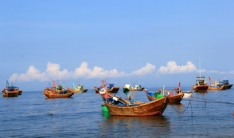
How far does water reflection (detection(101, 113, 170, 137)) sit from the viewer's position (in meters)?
25.1

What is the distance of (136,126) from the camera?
28172 mm

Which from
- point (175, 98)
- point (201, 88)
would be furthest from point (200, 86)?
point (175, 98)

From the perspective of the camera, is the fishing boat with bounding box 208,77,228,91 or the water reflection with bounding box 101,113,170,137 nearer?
the water reflection with bounding box 101,113,170,137

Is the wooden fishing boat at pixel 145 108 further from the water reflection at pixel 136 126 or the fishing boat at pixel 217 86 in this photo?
the fishing boat at pixel 217 86

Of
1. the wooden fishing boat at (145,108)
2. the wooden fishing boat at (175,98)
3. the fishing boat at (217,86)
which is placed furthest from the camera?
the fishing boat at (217,86)

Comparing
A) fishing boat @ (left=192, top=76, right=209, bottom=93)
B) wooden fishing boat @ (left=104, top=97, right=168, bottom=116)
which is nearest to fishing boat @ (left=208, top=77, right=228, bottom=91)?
fishing boat @ (left=192, top=76, right=209, bottom=93)

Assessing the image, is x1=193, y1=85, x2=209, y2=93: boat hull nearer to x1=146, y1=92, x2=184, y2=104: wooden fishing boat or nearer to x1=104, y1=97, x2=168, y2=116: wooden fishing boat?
x1=146, y1=92, x2=184, y2=104: wooden fishing boat

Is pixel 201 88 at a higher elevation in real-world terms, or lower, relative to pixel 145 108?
higher

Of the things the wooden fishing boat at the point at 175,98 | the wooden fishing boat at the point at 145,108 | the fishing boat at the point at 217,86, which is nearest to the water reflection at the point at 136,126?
the wooden fishing boat at the point at 145,108

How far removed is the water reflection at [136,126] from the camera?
25.1 metres

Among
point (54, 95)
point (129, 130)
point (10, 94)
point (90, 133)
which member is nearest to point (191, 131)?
point (129, 130)

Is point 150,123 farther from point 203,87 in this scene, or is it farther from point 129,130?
point 203,87

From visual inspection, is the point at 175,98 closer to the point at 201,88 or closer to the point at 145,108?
the point at 145,108

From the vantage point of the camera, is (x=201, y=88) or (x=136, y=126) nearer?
(x=136, y=126)
